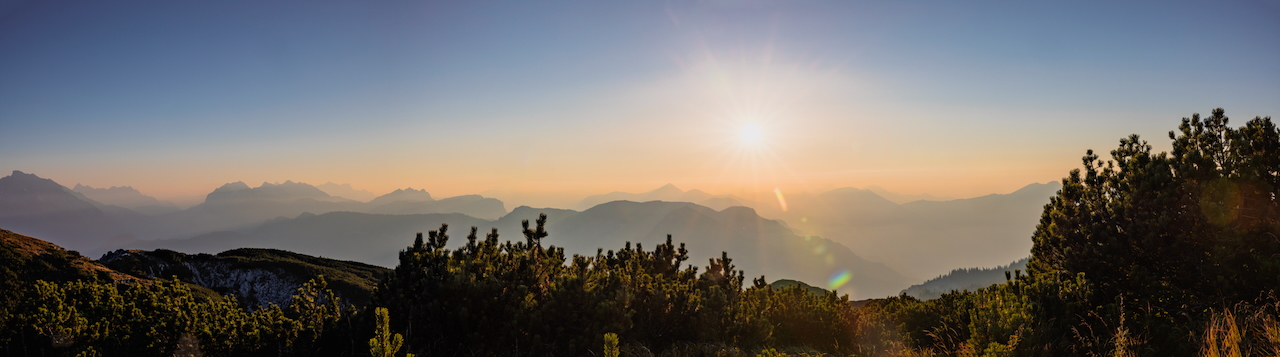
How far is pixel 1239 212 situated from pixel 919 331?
8015 mm

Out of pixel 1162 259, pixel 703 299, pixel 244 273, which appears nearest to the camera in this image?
pixel 1162 259

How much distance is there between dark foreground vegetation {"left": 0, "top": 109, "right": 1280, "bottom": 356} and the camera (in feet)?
25.2

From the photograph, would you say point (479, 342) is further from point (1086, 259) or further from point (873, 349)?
point (1086, 259)

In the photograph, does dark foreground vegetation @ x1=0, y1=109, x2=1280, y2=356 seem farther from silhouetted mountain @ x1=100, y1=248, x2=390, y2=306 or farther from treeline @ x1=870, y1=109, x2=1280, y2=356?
silhouetted mountain @ x1=100, y1=248, x2=390, y2=306

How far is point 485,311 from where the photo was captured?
888 cm

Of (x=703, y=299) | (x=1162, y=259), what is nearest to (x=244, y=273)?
(x=703, y=299)

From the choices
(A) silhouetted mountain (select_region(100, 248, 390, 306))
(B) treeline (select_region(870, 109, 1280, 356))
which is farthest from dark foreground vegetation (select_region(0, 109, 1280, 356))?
(A) silhouetted mountain (select_region(100, 248, 390, 306))

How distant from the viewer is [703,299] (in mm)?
11109

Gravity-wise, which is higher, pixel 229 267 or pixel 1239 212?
pixel 1239 212

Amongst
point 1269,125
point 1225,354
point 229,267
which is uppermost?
point 1269,125

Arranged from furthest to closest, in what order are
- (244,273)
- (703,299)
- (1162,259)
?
(244,273), (703,299), (1162,259)

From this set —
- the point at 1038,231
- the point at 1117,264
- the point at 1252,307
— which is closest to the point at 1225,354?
the point at 1252,307

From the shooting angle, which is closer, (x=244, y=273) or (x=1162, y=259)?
(x=1162, y=259)

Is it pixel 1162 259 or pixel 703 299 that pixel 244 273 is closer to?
pixel 703 299
